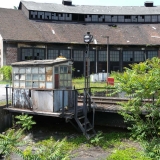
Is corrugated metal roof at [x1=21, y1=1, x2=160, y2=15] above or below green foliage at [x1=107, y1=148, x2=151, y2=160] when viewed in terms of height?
above

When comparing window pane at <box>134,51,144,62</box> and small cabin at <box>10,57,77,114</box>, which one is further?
window pane at <box>134,51,144,62</box>

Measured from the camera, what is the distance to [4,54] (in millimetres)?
29734

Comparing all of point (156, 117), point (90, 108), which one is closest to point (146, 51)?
point (90, 108)

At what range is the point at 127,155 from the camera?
425 inches

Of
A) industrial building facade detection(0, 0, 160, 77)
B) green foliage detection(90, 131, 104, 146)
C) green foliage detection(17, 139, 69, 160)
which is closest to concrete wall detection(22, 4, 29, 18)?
industrial building facade detection(0, 0, 160, 77)

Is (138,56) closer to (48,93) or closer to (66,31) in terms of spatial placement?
(66,31)

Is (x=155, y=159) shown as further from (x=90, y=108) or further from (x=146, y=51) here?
(x=146, y=51)

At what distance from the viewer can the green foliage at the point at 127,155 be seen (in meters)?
10.4

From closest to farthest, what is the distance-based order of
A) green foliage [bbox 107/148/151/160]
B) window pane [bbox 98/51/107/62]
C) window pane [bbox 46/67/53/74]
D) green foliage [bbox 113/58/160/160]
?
green foliage [bbox 113/58/160/160]
green foliage [bbox 107/148/151/160]
window pane [bbox 46/67/53/74]
window pane [bbox 98/51/107/62]

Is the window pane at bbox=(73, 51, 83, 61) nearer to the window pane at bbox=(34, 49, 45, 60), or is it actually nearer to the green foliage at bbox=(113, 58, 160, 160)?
the window pane at bbox=(34, 49, 45, 60)

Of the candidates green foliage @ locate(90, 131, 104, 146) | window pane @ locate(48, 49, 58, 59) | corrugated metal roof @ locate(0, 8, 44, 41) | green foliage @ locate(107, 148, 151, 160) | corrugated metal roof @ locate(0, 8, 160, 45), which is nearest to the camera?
green foliage @ locate(107, 148, 151, 160)

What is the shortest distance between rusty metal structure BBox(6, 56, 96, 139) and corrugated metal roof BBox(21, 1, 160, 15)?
24670 mm

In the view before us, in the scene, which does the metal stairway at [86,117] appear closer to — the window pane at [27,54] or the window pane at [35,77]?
the window pane at [35,77]

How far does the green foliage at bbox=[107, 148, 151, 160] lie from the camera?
1035cm
